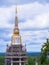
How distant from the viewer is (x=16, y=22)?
93.6 m

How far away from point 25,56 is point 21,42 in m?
3.38

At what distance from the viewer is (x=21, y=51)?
91.6 m

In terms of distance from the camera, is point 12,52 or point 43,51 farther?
point 12,52

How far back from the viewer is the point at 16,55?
9256 cm

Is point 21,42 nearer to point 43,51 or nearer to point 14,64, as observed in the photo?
point 14,64

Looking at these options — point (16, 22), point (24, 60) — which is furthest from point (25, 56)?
point (16, 22)

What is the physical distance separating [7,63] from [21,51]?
4852 mm

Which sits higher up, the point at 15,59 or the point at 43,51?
the point at 15,59

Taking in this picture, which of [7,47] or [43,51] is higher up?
[7,47]

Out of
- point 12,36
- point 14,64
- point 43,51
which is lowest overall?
point 43,51

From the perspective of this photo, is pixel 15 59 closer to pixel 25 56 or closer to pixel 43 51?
pixel 25 56

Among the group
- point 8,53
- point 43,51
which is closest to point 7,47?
point 8,53

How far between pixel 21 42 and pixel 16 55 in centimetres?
369

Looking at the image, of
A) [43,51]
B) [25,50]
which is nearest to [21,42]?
[25,50]
